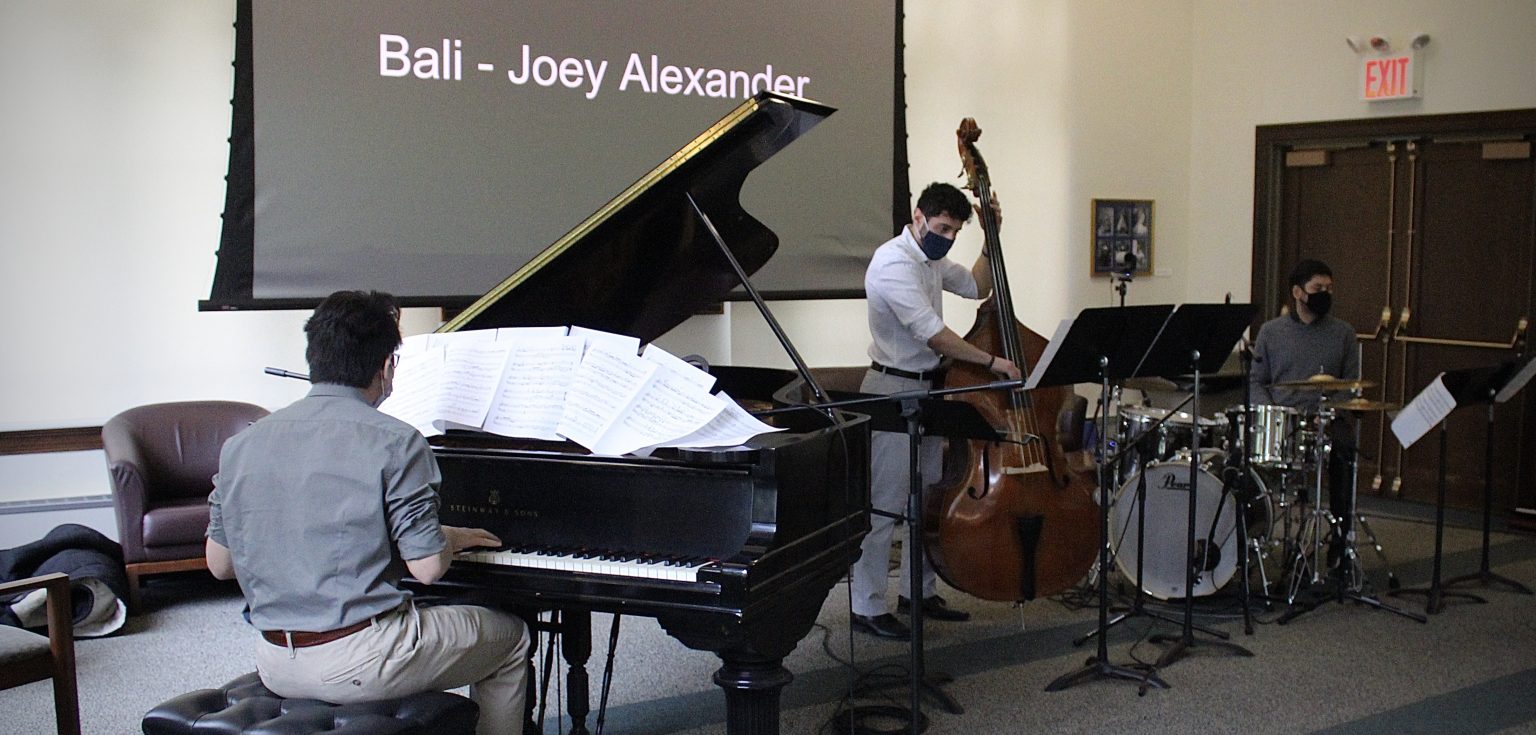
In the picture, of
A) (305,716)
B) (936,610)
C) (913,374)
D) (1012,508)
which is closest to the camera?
(305,716)

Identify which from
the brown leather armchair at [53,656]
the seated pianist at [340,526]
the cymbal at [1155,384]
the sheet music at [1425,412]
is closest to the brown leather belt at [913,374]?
the sheet music at [1425,412]

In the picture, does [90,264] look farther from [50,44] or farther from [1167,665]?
[1167,665]

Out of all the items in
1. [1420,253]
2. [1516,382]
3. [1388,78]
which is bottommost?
[1516,382]

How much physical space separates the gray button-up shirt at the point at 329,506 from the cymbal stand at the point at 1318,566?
3734 millimetres

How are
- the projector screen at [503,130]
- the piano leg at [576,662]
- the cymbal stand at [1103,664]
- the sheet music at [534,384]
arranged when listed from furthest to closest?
the projector screen at [503,130] < the cymbal stand at [1103,664] < the piano leg at [576,662] < the sheet music at [534,384]

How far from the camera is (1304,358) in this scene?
579 cm

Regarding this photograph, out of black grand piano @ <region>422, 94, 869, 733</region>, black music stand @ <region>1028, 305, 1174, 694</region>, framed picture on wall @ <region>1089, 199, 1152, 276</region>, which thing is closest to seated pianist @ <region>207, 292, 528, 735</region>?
black grand piano @ <region>422, 94, 869, 733</region>

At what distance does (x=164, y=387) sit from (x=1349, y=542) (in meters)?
5.06

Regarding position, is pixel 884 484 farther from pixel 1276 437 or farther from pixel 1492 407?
pixel 1492 407

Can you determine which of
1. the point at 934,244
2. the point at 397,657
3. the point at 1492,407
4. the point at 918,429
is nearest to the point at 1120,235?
the point at 1492,407

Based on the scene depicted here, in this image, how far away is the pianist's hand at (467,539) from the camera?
9.45 feet

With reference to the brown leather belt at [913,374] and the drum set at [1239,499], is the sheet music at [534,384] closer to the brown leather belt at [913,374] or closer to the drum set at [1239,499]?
the brown leather belt at [913,374]

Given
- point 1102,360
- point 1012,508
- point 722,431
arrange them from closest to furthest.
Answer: point 722,431, point 1102,360, point 1012,508

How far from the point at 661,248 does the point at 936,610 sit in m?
2.26
